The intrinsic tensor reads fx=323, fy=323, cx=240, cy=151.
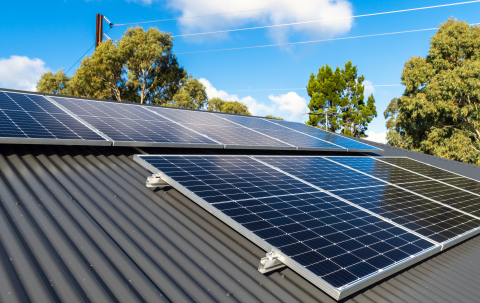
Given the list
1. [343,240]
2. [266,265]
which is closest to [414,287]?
[343,240]

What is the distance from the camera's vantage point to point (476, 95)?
34906 mm

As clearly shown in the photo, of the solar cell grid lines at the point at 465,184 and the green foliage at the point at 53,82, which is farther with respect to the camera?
the green foliage at the point at 53,82

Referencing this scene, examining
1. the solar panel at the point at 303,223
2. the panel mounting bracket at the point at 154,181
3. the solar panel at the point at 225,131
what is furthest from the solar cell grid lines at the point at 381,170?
the panel mounting bracket at the point at 154,181

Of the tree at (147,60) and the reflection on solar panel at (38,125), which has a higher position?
the tree at (147,60)

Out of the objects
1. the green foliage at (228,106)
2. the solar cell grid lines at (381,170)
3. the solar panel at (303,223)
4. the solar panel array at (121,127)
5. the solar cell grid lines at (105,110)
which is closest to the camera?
the solar panel at (303,223)

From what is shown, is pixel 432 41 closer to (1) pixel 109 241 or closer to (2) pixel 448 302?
(2) pixel 448 302

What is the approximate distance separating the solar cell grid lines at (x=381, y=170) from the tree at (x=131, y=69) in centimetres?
4760

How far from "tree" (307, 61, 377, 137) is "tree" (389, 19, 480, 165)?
26225 mm

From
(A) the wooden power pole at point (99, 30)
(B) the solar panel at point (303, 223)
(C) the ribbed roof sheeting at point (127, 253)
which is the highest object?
(A) the wooden power pole at point (99, 30)

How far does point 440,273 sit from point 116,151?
8147 millimetres

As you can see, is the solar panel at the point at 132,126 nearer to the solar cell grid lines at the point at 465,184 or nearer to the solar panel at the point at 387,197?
the solar panel at the point at 387,197

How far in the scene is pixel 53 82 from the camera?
6581cm

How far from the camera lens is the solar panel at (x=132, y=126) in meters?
8.88

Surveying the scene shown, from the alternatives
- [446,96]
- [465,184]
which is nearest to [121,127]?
[465,184]
